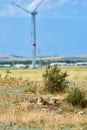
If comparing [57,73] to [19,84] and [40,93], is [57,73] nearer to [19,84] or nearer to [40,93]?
[40,93]

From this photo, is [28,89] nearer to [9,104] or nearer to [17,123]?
[9,104]

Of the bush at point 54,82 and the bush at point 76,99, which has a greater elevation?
the bush at point 54,82

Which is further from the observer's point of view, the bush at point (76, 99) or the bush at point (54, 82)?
the bush at point (54, 82)

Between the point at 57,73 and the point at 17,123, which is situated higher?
the point at 57,73

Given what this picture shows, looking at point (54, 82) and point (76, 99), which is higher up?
point (54, 82)

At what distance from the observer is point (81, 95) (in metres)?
21.8

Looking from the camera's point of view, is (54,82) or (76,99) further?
(54,82)

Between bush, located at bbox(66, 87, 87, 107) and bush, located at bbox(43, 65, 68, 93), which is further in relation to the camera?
bush, located at bbox(43, 65, 68, 93)

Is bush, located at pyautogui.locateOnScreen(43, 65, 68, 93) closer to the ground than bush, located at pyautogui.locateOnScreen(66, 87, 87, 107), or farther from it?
farther from it

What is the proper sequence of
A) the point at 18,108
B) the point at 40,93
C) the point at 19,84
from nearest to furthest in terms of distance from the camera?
the point at 18,108 → the point at 40,93 → the point at 19,84

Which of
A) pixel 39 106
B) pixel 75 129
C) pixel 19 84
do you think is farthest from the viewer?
pixel 19 84

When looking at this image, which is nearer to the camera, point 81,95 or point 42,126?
point 42,126

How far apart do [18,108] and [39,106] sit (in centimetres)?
163

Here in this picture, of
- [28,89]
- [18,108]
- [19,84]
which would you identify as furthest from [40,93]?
[18,108]
